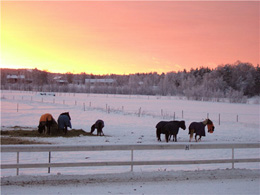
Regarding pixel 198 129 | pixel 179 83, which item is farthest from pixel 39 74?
pixel 198 129

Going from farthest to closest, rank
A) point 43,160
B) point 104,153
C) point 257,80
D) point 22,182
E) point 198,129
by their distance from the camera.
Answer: point 257,80, point 198,129, point 104,153, point 43,160, point 22,182

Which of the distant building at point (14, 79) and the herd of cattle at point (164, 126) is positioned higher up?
the distant building at point (14, 79)

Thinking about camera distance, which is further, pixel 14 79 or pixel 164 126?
pixel 14 79

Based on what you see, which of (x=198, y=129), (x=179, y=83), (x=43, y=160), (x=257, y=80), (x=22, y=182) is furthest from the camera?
(x=179, y=83)

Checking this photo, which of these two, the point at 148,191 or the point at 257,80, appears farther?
the point at 257,80

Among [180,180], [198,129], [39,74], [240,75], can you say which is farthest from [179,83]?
[180,180]

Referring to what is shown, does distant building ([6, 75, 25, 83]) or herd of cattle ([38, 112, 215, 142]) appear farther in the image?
distant building ([6, 75, 25, 83])

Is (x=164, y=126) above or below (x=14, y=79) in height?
below

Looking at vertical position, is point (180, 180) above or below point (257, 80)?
below

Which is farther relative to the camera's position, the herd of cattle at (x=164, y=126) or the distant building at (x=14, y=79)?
the distant building at (x=14, y=79)

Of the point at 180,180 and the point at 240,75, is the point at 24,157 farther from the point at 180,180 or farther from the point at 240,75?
the point at 240,75

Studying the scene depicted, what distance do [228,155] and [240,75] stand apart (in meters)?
94.5

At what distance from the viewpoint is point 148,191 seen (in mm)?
6801

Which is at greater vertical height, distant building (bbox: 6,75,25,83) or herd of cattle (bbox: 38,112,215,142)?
distant building (bbox: 6,75,25,83)
